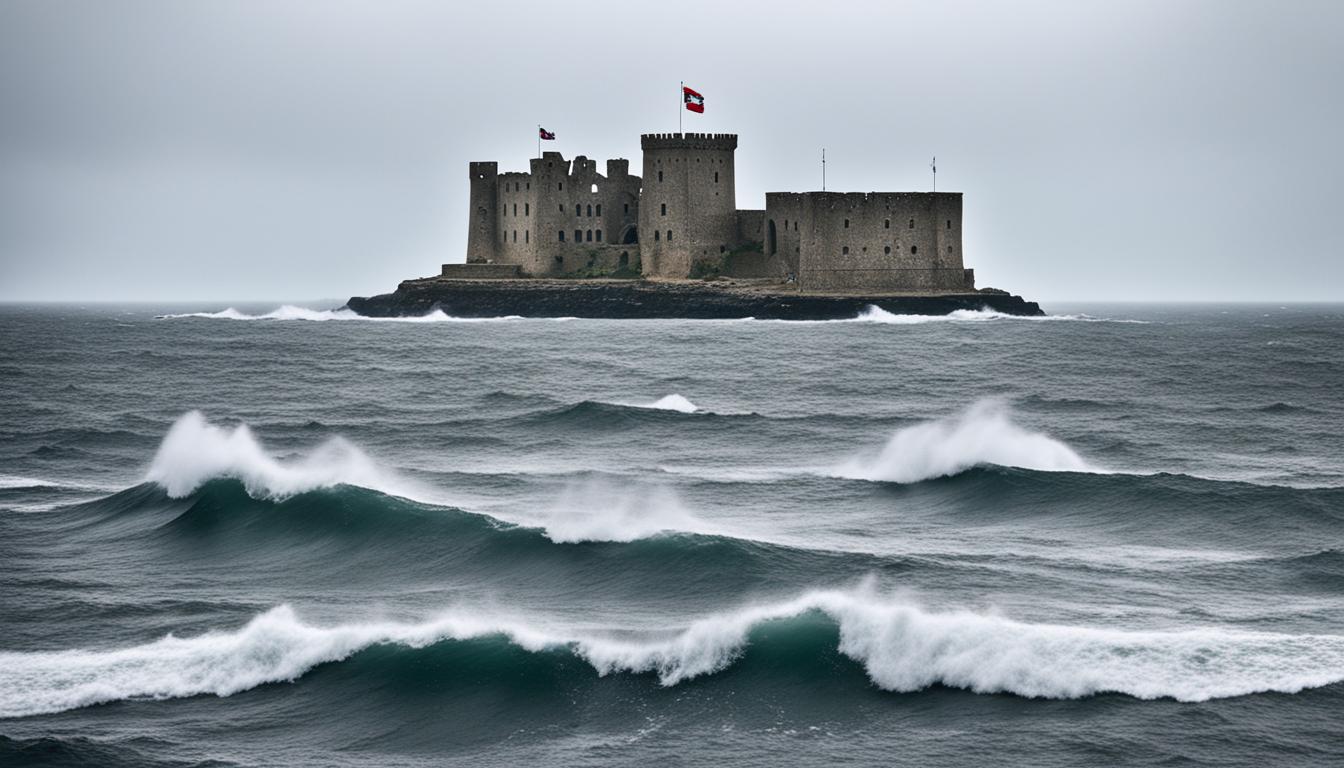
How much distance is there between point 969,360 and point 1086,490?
124ft

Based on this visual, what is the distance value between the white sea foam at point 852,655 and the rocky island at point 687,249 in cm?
8223

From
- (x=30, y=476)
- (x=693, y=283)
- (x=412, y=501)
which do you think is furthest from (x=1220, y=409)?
(x=693, y=283)

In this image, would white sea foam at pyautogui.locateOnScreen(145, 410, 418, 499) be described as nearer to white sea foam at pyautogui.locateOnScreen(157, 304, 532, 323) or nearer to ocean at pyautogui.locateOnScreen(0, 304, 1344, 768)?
ocean at pyautogui.locateOnScreen(0, 304, 1344, 768)

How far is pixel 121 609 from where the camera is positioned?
23.1 metres

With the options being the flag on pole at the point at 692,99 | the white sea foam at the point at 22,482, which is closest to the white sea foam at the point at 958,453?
the white sea foam at the point at 22,482

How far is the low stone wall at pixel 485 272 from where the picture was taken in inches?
4628

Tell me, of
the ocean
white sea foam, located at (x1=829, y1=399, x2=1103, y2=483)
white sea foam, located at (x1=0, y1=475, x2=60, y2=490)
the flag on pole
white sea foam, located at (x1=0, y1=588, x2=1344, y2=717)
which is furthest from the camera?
the flag on pole

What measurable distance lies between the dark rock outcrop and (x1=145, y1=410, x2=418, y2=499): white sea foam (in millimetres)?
66170

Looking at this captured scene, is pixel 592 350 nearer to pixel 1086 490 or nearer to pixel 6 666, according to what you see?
pixel 1086 490

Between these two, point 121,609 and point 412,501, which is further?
point 412,501

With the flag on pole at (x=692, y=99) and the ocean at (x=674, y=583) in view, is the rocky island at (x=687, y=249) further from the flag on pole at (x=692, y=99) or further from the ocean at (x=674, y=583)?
the ocean at (x=674, y=583)

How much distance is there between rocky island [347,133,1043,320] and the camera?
10656 cm

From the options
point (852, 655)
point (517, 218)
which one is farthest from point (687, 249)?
point (852, 655)

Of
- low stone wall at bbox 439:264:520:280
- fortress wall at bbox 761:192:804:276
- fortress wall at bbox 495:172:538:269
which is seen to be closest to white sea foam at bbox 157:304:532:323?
low stone wall at bbox 439:264:520:280
